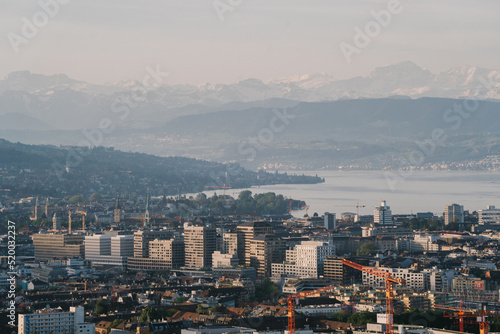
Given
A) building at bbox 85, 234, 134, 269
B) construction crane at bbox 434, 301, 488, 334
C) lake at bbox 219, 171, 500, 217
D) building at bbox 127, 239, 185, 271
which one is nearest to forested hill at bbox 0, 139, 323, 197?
lake at bbox 219, 171, 500, 217

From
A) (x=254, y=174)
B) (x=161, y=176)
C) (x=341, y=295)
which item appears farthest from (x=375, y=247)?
(x=254, y=174)

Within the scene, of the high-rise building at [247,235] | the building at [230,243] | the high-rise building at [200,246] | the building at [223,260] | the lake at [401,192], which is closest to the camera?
the building at [223,260]

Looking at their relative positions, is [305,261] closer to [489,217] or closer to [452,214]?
[452,214]

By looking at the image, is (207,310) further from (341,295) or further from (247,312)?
(341,295)

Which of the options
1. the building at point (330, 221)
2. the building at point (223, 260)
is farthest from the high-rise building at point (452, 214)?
the building at point (223, 260)

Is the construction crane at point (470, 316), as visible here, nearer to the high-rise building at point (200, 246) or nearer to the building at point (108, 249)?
the high-rise building at point (200, 246)

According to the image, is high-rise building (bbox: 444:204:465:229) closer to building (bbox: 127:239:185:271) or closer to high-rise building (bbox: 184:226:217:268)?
high-rise building (bbox: 184:226:217:268)

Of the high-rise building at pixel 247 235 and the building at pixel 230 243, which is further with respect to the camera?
the building at pixel 230 243

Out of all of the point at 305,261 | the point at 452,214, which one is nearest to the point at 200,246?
the point at 305,261
